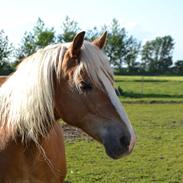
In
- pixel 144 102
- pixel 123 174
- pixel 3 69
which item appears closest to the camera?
pixel 123 174

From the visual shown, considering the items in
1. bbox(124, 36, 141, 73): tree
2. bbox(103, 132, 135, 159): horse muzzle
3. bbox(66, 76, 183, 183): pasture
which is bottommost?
bbox(124, 36, 141, 73): tree

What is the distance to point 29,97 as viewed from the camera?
265 cm

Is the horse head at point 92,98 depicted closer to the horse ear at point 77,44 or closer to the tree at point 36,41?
the horse ear at point 77,44

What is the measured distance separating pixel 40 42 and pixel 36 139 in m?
26.8

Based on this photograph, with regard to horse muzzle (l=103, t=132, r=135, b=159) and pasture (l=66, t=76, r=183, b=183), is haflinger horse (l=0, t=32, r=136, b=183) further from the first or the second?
pasture (l=66, t=76, r=183, b=183)

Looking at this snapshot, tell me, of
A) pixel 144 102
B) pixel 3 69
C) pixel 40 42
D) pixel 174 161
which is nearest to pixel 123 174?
pixel 174 161

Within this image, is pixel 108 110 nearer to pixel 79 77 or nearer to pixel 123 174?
pixel 79 77

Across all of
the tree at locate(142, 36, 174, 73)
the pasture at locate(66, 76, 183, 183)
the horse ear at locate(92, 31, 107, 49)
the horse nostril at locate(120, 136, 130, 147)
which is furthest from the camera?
the tree at locate(142, 36, 174, 73)

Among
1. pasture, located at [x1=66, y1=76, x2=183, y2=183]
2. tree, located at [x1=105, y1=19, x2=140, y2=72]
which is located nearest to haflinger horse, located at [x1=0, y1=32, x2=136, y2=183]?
pasture, located at [x1=66, y1=76, x2=183, y2=183]

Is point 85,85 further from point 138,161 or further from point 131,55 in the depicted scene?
point 131,55

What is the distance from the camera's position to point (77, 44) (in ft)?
8.31

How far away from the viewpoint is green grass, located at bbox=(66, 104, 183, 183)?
19.9 feet

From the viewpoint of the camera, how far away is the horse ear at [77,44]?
2496 millimetres

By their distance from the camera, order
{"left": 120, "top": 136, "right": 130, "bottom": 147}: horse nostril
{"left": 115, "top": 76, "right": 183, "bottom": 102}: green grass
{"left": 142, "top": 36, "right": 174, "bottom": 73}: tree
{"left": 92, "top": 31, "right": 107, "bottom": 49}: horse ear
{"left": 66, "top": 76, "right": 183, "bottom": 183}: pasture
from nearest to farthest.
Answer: {"left": 120, "top": 136, "right": 130, "bottom": 147}: horse nostril
{"left": 92, "top": 31, "right": 107, "bottom": 49}: horse ear
{"left": 66, "top": 76, "right": 183, "bottom": 183}: pasture
{"left": 115, "top": 76, "right": 183, "bottom": 102}: green grass
{"left": 142, "top": 36, "right": 174, "bottom": 73}: tree
